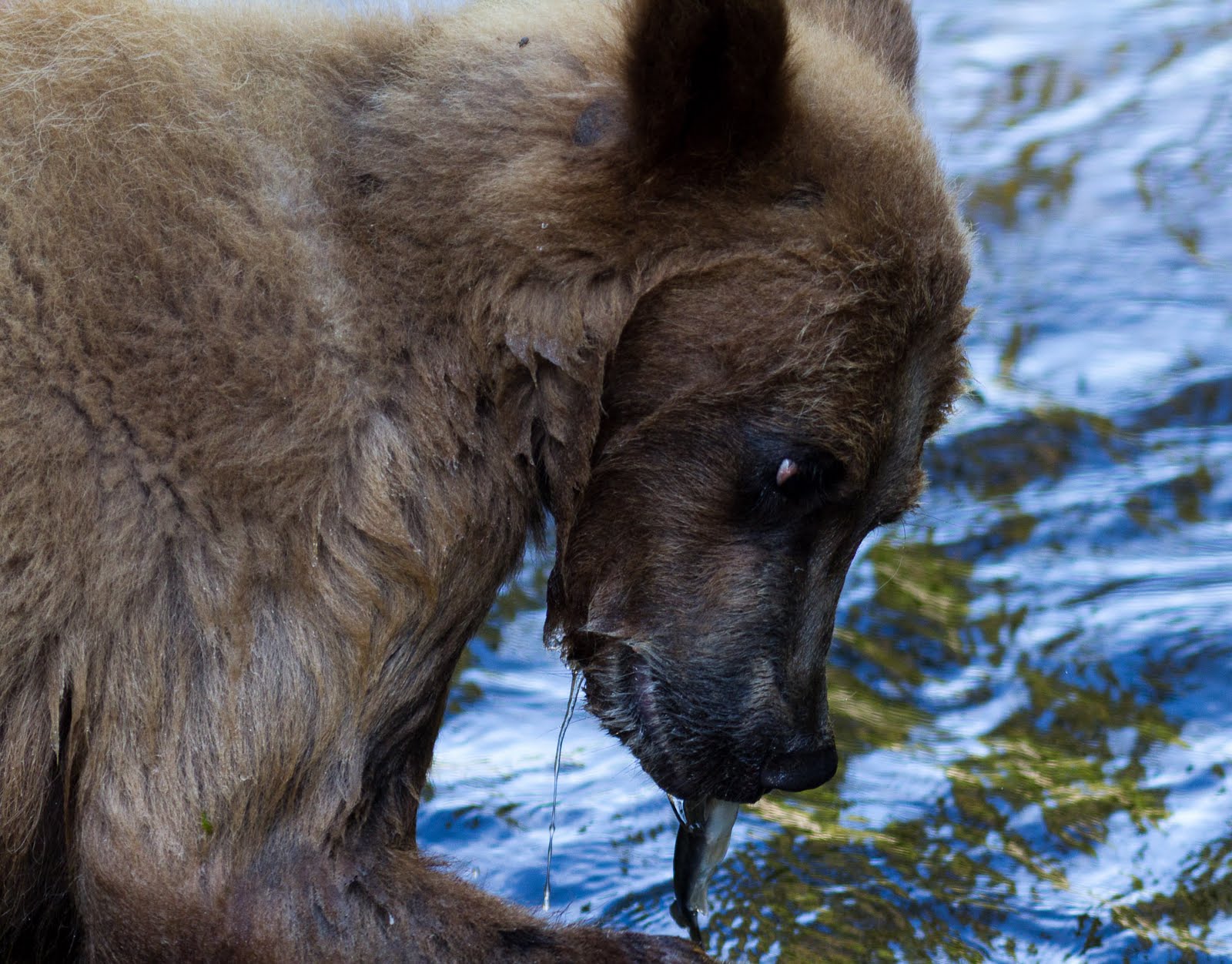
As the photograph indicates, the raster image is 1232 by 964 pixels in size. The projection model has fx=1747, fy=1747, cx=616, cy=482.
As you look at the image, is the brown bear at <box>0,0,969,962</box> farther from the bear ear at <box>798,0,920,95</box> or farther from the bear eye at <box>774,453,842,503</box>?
the bear ear at <box>798,0,920,95</box>

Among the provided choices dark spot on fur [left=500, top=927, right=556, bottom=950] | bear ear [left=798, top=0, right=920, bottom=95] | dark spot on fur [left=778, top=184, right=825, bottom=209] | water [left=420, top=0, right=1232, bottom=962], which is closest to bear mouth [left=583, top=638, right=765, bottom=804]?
water [left=420, top=0, right=1232, bottom=962]

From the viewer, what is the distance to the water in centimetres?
562

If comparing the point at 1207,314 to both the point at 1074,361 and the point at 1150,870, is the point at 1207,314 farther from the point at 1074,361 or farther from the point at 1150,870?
the point at 1150,870

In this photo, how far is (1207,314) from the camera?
8977 millimetres

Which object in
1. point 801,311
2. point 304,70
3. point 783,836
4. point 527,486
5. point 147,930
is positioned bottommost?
point 783,836

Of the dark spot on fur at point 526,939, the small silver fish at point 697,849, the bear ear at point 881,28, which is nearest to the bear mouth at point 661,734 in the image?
the small silver fish at point 697,849

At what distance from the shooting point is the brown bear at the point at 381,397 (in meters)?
3.76

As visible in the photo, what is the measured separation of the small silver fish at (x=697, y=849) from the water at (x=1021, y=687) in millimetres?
497

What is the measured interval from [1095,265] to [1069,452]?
1.79 m

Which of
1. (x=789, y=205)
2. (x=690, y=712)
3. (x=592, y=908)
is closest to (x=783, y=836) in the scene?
(x=592, y=908)

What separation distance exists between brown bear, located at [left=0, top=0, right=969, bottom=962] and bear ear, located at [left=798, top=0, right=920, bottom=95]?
0.42 meters

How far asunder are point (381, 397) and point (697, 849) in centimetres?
168

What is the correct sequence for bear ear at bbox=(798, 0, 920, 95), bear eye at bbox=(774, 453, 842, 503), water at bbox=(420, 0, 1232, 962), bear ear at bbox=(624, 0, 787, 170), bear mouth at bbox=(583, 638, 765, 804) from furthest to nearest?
1. water at bbox=(420, 0, 1232, 962)
2. bear ear at bbox=(798, 0, 920, 95)
3. bear mouth at bbox=(583, 638, 765, 804)
4. bear eye at bbox=(774, 453, 842, 503)
5. bear ear at bbox=(624, 0, 787, 170)

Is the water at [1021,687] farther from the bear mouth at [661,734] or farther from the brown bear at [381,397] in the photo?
the brown bear at [381,397]
